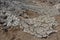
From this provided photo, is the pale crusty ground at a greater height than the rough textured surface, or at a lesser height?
lesser

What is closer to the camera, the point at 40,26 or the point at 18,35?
the point at 18,35

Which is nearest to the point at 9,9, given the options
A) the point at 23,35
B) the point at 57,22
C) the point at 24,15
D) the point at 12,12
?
the point at 12,12

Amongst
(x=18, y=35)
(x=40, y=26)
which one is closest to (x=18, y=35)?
(x=18, y=35)

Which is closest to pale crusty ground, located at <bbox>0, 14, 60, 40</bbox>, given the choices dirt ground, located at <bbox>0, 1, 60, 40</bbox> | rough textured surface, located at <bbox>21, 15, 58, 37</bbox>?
dirt ground, located at <bbox>0, 1, 60, 40</bbox>

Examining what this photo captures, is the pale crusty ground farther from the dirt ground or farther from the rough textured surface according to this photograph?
the rough textured surface

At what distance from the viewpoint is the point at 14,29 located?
3990 millimetres

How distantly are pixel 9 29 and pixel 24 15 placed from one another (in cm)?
81

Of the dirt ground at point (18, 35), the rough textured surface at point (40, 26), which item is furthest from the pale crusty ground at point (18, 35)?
the rough textured surface at point (40, 26)

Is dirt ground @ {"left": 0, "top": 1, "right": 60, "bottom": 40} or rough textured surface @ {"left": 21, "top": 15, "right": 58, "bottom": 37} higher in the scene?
rough textured surface @ {"left": 21, "top": 15, "right": 58, "bottom": 37}

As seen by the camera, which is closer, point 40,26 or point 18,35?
point 18,35

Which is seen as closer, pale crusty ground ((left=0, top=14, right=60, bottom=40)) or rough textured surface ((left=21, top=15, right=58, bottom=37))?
pale crusty ground ((left=0, top=14, right=60, bottom=40))

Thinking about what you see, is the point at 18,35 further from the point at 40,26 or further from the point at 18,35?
the point at 40,26

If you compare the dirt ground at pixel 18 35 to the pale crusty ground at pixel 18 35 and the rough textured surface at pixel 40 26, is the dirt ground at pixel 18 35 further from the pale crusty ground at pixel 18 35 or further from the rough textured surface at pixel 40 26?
the rough textured surface at pixel 40 26

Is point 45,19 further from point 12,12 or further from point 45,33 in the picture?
point 12,12
